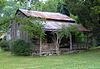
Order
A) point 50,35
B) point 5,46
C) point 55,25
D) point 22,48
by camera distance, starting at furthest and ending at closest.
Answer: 1. point 5,46
2. point 50,35
3. point 55,25
4. point 22,48

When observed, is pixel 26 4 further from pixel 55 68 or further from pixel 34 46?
pixel 34 46

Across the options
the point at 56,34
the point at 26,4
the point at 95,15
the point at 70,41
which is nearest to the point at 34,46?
the point at 56,34

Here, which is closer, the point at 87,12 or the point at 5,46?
the point at 87,12

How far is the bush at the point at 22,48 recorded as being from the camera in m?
32.5

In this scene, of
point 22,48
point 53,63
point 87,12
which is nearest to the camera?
point 53,63

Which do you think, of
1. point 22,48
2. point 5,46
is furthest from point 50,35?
point 5,46

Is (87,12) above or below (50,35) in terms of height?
above

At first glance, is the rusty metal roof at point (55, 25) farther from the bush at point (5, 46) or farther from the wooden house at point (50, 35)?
the bush at point (5, 46)

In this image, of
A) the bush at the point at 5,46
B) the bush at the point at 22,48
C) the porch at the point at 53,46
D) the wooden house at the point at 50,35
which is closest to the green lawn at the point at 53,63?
the bush at the point at 22,48

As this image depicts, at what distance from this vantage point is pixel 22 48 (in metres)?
32.4

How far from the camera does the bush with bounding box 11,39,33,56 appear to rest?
32453 millimetres

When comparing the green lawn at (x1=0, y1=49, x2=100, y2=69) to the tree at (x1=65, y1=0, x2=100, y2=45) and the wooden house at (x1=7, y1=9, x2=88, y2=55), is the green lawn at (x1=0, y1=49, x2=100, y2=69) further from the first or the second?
the tree at (x1=65, y1=0, x2=100, y2=45)

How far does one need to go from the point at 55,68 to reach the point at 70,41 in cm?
1896

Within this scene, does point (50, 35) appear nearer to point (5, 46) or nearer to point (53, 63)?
point (5, 46)
